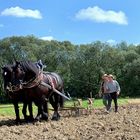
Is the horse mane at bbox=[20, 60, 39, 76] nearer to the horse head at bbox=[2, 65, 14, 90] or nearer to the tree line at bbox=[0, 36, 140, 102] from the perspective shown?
the horse head at bbox=[2, 65, 14, 90]

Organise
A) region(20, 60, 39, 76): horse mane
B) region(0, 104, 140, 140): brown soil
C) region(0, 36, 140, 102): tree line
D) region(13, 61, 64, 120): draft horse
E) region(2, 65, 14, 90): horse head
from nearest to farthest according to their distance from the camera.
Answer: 1. region(0, 104, 140, 140): brown soil
2. region(2, 65, 14, 90): horse head
3. region(13, 61, 64, 120): draft horse
4. region(20, 60, 39, 76): horse mane
5. region(0, 36, 140, 102): tree line

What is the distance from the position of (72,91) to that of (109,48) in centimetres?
1268

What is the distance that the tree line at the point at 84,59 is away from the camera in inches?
2817

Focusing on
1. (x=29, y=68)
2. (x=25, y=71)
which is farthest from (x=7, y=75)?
(x=29, y=68)

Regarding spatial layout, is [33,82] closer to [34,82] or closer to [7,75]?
[34,82]

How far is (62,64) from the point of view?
75.4 meters

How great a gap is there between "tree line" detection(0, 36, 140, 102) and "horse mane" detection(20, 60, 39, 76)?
A: 5352cm

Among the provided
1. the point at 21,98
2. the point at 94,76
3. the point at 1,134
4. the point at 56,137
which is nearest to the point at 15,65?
the point at 21,98

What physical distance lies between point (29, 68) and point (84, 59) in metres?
61.4

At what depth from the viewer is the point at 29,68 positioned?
14.9 metres

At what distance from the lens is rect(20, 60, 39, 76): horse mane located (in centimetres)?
1476

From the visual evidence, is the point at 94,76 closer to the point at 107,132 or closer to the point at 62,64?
the point at 62,64

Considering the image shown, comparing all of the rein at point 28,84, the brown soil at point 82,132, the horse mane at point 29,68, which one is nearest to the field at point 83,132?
the brown soil at point 82,132

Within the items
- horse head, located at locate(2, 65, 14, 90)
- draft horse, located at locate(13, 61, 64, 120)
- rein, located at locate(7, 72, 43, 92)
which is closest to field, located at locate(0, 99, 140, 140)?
rein, located at locate(7, 72, 43, 92)
